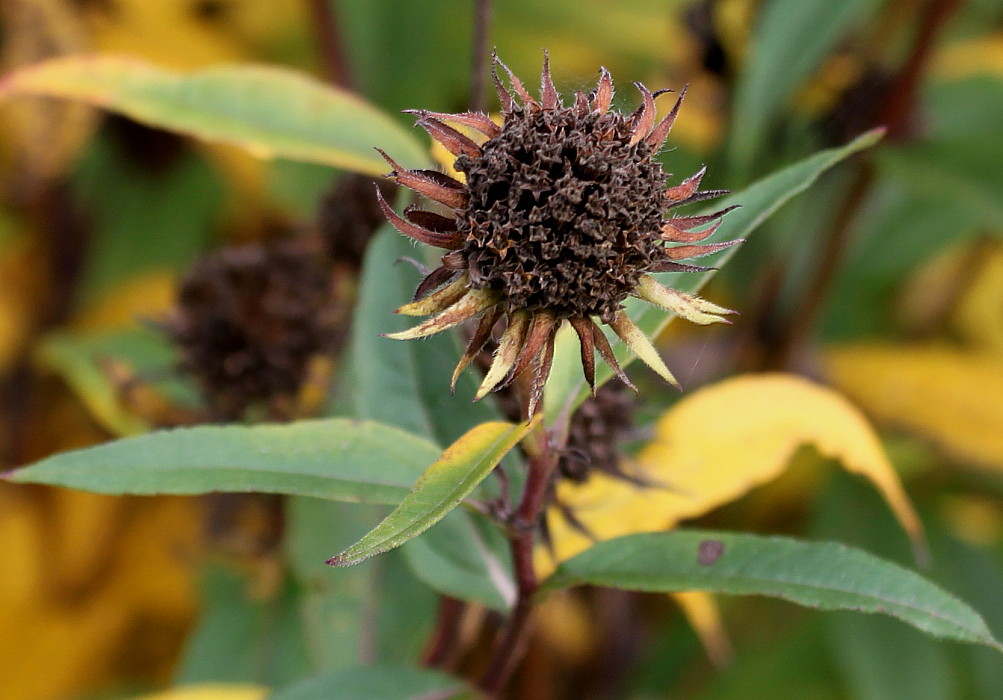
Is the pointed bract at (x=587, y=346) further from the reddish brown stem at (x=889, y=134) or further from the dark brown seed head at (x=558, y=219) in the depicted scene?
the reddish brown stem at (x=889, y=134)

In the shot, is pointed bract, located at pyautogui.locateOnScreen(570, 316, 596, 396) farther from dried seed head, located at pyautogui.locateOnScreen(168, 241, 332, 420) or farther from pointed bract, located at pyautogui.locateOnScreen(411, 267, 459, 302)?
dried seed head, located at pyautogui.locateOnScreen(168, 241, 332, 420)

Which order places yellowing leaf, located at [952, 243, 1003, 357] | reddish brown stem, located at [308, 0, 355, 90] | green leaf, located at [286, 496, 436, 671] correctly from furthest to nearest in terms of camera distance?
yellowing leaf, located at [952, 243, 1003, 357] → reddish brown stem, located at [308, 0, 355, 90] → green leaf, located at [286, 496, 436, 671]

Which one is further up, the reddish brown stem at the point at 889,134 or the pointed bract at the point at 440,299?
the reddish brown stem at the point at 889,134

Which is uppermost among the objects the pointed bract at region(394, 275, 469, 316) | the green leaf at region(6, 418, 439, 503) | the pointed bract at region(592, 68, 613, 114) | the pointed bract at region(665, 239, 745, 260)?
the pointed bract at region(592, 68, 613, 114)

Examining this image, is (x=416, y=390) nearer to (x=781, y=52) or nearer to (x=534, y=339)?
(x=534, y=339)

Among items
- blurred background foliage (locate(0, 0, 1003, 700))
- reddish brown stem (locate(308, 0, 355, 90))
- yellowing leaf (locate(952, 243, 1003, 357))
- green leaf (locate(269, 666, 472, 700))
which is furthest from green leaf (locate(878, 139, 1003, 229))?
green leaf (locate(269, 666, 472, 700))

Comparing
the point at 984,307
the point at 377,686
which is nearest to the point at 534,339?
the point at 377,686

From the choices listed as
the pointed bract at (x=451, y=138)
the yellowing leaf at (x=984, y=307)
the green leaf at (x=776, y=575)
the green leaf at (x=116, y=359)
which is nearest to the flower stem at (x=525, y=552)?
the green leaf at (x=776, y=575)
